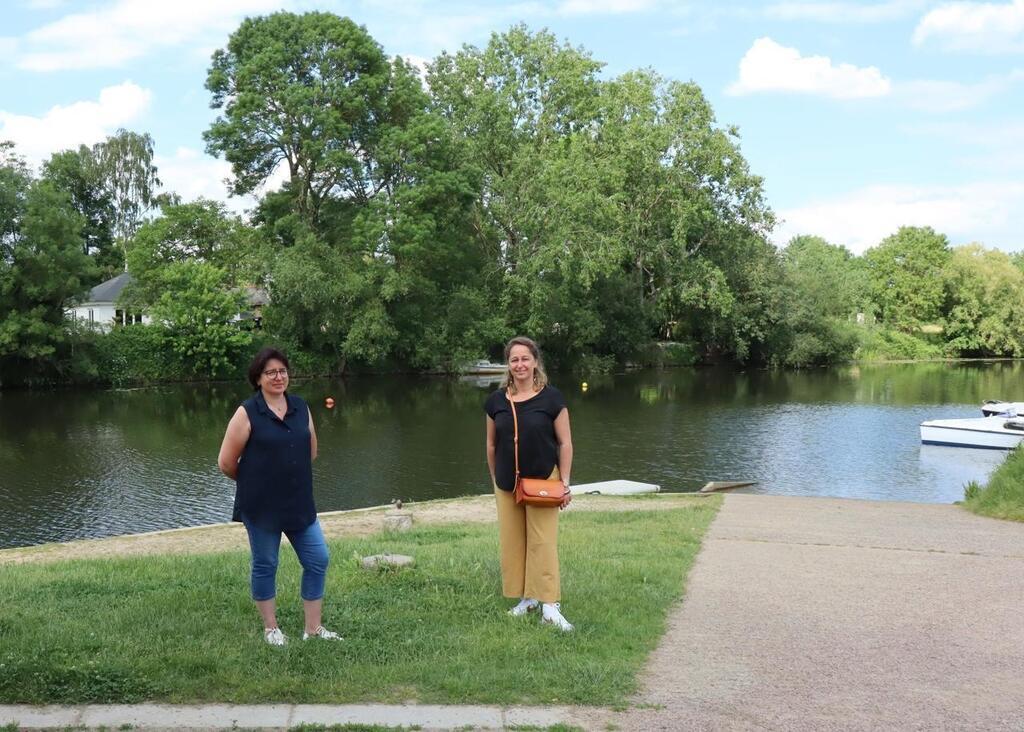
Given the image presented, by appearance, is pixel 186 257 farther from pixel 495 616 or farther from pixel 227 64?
pixel 495 616

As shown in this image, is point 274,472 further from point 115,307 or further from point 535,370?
point 115,307

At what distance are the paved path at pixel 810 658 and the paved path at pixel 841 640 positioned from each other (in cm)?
1

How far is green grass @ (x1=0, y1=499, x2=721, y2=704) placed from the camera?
191 inches

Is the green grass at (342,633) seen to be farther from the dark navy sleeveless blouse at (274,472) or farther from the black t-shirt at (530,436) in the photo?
the black t-shirt at (530,436)

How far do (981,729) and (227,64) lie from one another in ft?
168

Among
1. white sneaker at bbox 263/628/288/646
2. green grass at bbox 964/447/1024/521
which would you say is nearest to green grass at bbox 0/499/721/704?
white sneaker at bbox 263/628/288/646

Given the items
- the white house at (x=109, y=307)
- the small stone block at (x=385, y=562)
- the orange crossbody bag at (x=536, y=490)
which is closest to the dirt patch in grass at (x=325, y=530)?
the small stone block at (x=385, y=562)

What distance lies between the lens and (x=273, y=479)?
17.8ft

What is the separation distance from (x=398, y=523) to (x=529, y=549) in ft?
20.6

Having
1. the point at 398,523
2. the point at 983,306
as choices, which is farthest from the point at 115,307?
the point at 983,306

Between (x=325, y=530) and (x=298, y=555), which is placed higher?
(x=298, y=555)

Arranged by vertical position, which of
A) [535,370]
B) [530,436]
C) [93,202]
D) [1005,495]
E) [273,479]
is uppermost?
[93,202]

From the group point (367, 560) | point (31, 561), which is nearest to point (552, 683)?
point (367, 560)

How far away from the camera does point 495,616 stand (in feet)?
20.7
